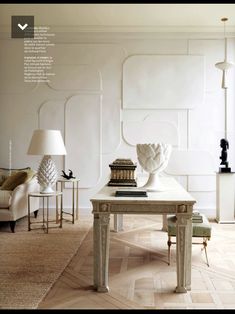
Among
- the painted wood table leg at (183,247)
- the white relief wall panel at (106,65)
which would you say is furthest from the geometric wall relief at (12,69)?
the painted wood table leg at (183,247)

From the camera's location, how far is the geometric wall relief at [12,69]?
620 centimetres

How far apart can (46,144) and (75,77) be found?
1743 millimetres

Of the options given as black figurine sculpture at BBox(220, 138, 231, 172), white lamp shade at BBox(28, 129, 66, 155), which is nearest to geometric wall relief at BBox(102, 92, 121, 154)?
white lamp shade at BBox(28, 129, 66, 155)

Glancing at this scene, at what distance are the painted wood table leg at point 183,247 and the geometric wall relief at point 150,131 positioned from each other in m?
3.45

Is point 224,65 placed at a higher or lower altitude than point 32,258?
higher

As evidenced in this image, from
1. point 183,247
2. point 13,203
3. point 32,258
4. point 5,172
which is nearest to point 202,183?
point 13,203

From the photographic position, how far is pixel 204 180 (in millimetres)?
6129

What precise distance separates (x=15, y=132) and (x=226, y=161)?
348 cm

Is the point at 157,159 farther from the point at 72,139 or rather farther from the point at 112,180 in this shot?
the point at 72,139

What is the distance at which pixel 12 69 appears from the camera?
245 inches

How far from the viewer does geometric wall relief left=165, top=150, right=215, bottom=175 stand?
611 cm

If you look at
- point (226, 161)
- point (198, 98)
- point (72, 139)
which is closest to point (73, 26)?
point (72, 139)

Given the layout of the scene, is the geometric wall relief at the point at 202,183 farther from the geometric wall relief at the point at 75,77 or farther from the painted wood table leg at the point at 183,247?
the painted wood table leg at the point at 183,247

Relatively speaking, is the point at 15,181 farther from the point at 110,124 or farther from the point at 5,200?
the point at 110,124
